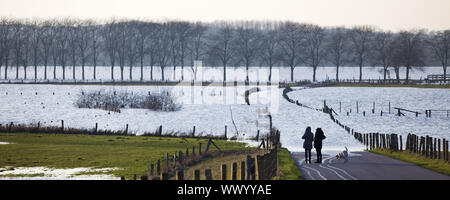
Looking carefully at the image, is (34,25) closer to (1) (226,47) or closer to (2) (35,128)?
(1) (226,47)

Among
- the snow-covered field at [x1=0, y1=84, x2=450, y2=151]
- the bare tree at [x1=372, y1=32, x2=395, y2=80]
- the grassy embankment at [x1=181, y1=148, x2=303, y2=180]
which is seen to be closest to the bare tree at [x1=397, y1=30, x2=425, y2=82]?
the bare tree at [x1=372, y1=32, x2=395, y2=80]

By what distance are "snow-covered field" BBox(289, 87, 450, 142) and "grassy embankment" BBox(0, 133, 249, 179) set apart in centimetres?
2492

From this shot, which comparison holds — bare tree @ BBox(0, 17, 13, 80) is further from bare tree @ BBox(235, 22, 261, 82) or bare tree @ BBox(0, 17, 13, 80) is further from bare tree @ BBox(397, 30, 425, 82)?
bare tree @ BBox(397, 30, 425, 82)

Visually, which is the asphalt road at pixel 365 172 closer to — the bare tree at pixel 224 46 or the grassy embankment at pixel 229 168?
the grassy embankment at pixel 229 168

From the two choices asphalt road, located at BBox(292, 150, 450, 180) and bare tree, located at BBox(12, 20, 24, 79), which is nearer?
asphalt road, located at BBox(292, 150, 450, 180)

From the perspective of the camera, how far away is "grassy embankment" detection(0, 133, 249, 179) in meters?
38.3

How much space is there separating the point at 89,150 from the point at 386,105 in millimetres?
57798

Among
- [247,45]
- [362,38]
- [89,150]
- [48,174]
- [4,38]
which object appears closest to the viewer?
[48,174]

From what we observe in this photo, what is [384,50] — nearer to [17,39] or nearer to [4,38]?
[17,39]

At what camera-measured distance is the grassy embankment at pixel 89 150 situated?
3828 centimetres

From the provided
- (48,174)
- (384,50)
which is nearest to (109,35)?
(384,50)

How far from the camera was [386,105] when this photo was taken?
96.2 meters
